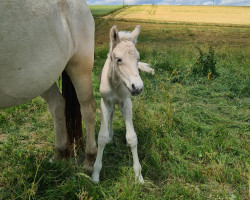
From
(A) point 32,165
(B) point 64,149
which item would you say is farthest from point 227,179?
(A) point 32,165

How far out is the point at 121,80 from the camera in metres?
2.55

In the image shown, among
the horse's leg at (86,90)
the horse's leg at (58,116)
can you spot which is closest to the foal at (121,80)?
the horse's leg at (86,90)

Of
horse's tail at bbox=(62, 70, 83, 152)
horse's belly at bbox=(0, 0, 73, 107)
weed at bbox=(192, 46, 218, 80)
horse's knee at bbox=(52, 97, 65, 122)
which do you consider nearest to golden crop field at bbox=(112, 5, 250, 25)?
weed at bbox=(192, 46, 218, 80)

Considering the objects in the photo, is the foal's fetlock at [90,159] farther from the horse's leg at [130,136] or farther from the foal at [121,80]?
the horse's leg at [130,136]

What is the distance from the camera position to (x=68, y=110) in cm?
302

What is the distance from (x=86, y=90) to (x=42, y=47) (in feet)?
2.99

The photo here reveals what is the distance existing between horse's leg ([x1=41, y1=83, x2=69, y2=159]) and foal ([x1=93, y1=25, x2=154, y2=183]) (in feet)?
1.61

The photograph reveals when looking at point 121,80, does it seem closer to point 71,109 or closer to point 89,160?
point 71,109

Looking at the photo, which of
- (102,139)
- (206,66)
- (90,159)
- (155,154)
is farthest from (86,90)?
(206,66)

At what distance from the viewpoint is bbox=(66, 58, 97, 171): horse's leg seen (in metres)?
2.63

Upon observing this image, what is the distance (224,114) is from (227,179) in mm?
2287

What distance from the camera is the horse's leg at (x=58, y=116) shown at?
2.95m

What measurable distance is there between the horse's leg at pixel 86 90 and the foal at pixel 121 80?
16 cm

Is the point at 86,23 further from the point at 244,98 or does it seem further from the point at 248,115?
the point at 244,98
